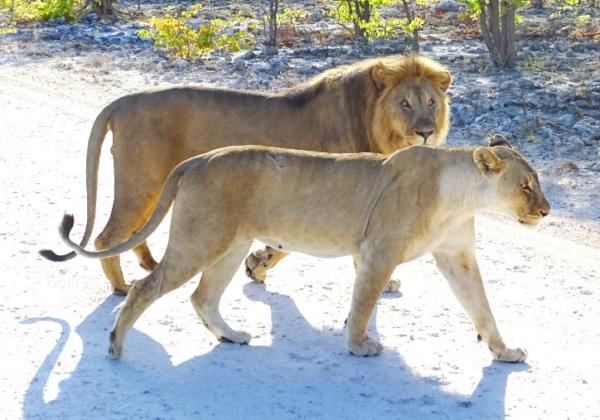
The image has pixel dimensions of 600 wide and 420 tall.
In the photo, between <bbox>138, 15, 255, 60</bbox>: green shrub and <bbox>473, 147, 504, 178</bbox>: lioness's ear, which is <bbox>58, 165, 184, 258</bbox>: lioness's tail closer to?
<bbox>473, 147, 504, 178</bbox>: lioness's ear

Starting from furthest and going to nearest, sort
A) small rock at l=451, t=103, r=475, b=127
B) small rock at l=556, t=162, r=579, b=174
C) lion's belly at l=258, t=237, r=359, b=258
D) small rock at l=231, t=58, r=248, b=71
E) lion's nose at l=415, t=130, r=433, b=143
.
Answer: small rock at l=231, t=58, r=248, b=71 < small rock at l=451, t=103, r=475, b=127 < small rock at l=556, t=162, r=579, b=174 < lion's nose at l=415, t=130, r=433, b=143 < lion's belly at l=258, t=237, r=359, b=258

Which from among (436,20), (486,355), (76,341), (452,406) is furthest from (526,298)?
(436,20)

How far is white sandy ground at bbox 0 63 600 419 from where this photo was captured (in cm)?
464

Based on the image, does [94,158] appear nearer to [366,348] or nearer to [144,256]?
[144,256]

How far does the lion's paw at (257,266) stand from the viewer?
20.7 ft

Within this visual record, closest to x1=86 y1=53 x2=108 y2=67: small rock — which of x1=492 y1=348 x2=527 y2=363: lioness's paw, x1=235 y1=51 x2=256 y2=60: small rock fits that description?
x1=235 y1=51 x2=256 y2=60: small rock

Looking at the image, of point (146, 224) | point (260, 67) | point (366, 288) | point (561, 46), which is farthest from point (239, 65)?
point (366, 288)

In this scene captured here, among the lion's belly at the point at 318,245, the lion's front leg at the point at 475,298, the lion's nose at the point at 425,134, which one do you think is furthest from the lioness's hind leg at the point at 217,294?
the lion's nose at the point at 425,134

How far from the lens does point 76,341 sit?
5379 mm

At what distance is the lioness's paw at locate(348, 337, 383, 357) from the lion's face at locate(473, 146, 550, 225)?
0.94 m

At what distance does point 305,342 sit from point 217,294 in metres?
0.53

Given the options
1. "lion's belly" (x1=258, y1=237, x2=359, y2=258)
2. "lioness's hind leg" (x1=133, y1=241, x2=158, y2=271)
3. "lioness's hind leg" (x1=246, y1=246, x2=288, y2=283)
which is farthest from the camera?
"lioness's hind leg" (x1=133, y1=241, x2=158, y2=271)

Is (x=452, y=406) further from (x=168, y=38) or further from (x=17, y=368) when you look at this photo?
(x=168, y=38)

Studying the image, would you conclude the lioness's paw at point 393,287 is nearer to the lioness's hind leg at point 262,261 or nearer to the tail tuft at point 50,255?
the lioness's hind leg at point 262,261
